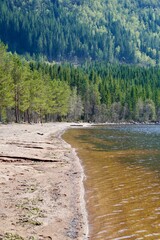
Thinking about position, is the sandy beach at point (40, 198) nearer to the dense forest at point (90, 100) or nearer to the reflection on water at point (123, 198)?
the reflection on water at point (123, 198)

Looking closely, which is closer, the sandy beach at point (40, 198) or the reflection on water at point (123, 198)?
the sandy beach at point (40, 198)

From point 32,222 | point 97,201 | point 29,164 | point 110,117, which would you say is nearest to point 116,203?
point 97,201

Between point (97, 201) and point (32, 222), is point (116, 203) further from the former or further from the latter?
point (32, 222)

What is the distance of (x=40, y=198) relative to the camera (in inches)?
566

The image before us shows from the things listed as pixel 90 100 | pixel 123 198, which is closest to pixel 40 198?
pixel 123 198

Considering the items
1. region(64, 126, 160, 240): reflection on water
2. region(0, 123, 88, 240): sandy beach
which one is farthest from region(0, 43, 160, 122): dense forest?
region(64, 126, 160, 240): reflection on water

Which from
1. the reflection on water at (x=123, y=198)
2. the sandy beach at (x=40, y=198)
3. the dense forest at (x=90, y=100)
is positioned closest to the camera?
the sandy beach at (x=40, y=198)

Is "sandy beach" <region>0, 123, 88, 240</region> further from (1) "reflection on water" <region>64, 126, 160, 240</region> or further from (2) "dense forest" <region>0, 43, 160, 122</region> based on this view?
(2) "dense forest" <region>0, 43, 160, 122</region>

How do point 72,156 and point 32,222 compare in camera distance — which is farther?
point 72,156

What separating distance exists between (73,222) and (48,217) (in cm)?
94

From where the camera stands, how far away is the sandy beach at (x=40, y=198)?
11016 millimetres

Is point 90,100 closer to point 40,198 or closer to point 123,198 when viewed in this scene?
point 123,198

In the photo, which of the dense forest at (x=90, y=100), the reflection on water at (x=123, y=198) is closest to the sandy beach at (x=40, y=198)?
the reflection on water at (x=123, y=198)

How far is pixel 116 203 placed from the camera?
47.3 feet
